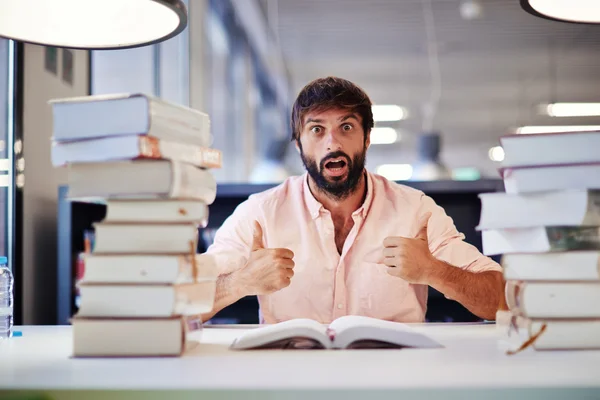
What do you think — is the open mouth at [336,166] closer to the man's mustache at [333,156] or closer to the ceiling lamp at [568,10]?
the man's mustache at [333,156]

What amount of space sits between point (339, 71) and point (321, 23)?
7.62 feet

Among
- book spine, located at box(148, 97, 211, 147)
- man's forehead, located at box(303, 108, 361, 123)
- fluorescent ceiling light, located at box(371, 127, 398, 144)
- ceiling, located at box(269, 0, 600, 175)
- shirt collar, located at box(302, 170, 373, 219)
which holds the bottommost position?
shirt collar, located at box(302, 170, 373, 219)

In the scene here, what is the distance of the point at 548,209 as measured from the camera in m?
1.11

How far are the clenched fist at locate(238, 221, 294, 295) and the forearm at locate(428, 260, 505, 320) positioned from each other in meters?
0.41

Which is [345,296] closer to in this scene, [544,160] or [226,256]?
[226,256]

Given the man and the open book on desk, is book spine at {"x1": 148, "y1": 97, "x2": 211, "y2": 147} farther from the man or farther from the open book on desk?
the man

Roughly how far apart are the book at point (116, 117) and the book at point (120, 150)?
1cm

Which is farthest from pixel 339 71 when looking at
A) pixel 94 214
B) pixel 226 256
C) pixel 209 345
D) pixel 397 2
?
pixel 209 345

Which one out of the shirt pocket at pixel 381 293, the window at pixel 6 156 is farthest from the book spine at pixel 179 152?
the window at pixel 6 156

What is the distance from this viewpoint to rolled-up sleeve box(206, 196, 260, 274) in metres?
2.10

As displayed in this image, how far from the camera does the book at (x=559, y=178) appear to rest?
112 centimetres

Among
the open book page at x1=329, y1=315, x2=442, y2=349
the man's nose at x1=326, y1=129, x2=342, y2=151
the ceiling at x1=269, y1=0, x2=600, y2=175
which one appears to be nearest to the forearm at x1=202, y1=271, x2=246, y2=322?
the man's nose at x1=326, y1=129, x2=342, y2=151

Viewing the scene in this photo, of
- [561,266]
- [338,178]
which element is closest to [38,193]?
[338,178]

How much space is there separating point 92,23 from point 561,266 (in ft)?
3.57
